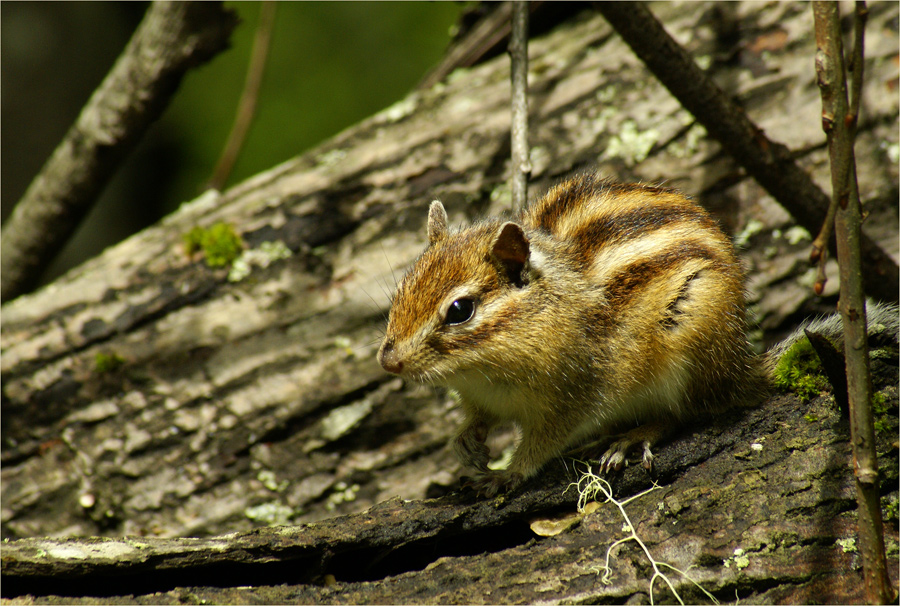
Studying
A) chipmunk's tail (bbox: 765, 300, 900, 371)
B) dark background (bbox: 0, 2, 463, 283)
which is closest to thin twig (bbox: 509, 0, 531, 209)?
chipmunk's tail (bbox: 765, 300, 900, 371)

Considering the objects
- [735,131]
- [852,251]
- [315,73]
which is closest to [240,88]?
[315,73]

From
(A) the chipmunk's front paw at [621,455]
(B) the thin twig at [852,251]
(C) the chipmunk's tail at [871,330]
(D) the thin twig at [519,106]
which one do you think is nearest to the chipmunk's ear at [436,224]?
(D) the thin twig at [519,106]

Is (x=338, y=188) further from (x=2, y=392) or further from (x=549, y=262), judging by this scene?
(x=2, y=392)

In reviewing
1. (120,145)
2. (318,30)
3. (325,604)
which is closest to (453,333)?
(325,604)

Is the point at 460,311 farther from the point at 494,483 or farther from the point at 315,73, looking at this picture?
the point at 315,73

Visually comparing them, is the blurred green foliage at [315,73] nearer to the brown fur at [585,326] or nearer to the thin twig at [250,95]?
the thin twig at [250,95]

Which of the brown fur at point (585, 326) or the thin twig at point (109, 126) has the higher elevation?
the thin twig at point (109, 126)

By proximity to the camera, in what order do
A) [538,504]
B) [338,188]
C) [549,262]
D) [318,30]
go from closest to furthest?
[538,504], [549,262], [338,188], [318,30]
